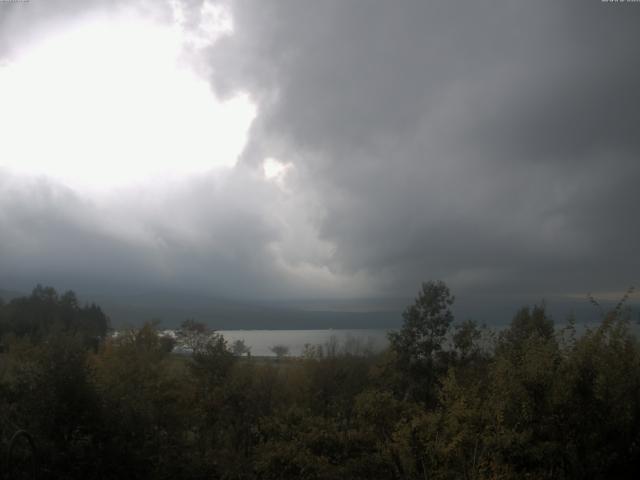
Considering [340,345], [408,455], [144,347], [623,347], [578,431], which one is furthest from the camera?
[340,345]

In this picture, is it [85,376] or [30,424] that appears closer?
[30,424]

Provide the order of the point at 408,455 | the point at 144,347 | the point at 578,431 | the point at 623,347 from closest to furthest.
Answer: the point at 578,431 < the point at 408,455 < the point at 623,347 < the point at 144,347

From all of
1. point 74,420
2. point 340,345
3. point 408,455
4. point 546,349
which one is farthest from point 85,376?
point 340,345

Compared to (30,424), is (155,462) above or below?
below

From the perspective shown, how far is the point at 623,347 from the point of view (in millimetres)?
16844

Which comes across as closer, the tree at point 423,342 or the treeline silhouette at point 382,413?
the treeline silhouette at point 382,413

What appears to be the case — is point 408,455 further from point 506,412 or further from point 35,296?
point 35,296

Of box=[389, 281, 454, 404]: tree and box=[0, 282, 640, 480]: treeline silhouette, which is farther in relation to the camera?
box=[389, 281, 454, 404]: tree

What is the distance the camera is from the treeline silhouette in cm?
1463

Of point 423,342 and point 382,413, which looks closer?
point 382,413

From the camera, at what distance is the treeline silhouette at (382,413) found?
14633 mm

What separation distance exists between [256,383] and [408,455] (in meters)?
13.9

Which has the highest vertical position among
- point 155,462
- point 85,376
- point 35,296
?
point 35,296

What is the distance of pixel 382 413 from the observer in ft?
59.1
